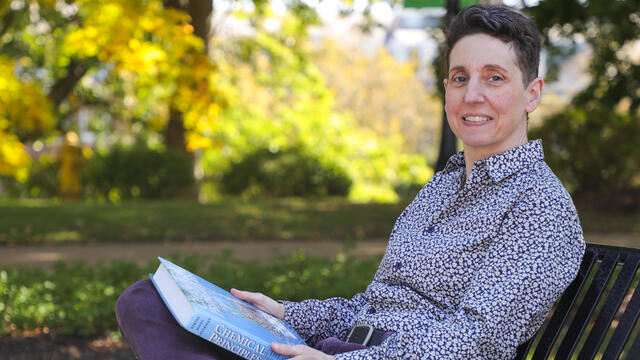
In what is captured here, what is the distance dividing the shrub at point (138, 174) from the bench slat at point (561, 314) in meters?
13.0

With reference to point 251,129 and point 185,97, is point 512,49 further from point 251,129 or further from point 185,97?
point 251,129

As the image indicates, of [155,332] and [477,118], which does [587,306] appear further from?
[155,332]

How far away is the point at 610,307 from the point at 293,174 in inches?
568

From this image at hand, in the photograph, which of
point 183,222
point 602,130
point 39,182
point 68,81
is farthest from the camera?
point 68,81

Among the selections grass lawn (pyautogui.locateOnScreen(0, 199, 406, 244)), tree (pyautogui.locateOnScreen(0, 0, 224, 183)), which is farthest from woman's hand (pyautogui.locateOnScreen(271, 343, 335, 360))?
grass lawn (pyautogui.locateOnScreen(0, 199, 406, 244))

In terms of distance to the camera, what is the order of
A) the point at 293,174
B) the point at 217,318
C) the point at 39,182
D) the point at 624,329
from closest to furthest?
the point at 217,318, the point at 624,329, the point at 39,182, the point at 293,174

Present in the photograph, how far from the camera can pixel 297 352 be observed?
6.39ft

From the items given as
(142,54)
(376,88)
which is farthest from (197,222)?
(376,88)

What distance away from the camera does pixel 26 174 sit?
51.9 ft

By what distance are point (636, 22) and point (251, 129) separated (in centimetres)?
977

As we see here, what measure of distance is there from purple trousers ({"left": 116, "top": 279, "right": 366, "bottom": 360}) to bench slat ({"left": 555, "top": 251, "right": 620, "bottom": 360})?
96cm

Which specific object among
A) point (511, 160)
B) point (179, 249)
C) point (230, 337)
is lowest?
point (179, 249)

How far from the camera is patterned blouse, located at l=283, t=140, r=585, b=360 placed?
6.22 feet

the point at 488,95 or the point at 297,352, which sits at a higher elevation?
the point at 488,95
